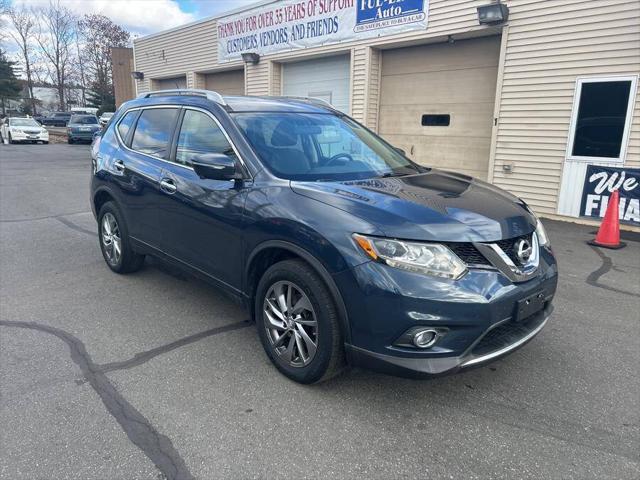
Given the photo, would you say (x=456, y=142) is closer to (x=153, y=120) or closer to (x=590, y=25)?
(x=590, y=25)

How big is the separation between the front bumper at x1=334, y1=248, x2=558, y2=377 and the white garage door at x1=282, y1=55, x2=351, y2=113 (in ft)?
34.0

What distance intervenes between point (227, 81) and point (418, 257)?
15418mm

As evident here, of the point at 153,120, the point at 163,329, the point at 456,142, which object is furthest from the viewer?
the point at 456,142

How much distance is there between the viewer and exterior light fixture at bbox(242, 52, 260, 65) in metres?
14.1

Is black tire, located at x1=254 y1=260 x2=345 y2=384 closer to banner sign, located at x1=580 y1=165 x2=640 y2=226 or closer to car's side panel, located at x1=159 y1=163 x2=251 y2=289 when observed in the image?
car's side panel, located at x1=159 y1=163 x2=251 y2=289

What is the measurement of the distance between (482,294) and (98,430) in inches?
87.0

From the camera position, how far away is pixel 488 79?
943 centimetres

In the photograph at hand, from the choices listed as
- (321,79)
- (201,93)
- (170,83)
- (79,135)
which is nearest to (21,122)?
(79,135)

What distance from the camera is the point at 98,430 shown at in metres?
2.65

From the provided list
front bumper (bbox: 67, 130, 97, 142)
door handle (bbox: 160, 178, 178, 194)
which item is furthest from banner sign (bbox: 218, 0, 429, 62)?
front bumper (bbox: 67, 130, 97, 142)

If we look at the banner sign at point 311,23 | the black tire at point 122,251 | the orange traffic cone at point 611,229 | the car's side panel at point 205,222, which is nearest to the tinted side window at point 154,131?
the car's side panel at point 205,222

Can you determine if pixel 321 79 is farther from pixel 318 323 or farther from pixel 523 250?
pixel 318 323

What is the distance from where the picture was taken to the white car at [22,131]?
91.3 ft

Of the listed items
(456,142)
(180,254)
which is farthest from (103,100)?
(180,254)
